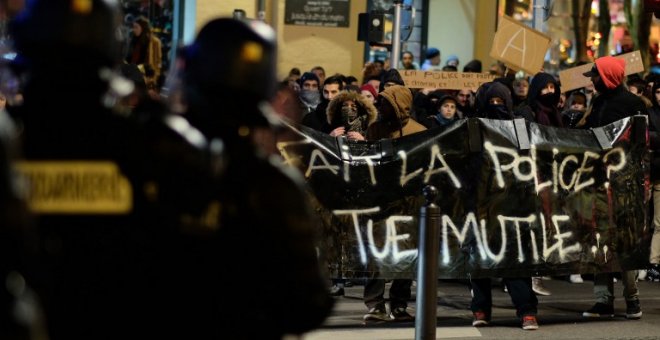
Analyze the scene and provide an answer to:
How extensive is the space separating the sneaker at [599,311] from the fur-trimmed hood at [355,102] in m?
2.28

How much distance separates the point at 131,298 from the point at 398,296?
7.52 m

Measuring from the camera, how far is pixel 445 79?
14664 millimetres

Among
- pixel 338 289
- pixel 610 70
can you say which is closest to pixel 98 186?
pixel 610 70

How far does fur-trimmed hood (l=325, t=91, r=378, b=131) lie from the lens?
12086 mm

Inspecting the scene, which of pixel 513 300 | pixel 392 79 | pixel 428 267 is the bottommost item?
pixel 513 300

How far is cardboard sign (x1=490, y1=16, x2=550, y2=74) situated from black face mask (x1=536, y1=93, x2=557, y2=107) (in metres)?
1.92

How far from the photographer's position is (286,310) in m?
4.20

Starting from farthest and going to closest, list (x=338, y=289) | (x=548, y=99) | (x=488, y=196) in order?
(x=548, y=99) → (x=338, y=289) → (x=488, y=196)

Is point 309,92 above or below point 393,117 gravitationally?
above

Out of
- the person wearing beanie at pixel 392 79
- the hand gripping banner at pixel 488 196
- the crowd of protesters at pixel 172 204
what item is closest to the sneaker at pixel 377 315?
the hand gripping banner at pixel 488 196

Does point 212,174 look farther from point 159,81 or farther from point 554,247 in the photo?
point 159,81

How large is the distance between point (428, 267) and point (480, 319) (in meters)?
1.84

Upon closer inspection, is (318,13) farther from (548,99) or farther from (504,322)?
(504,322)

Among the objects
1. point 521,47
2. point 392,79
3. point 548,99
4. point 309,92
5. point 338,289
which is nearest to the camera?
point 338,289
